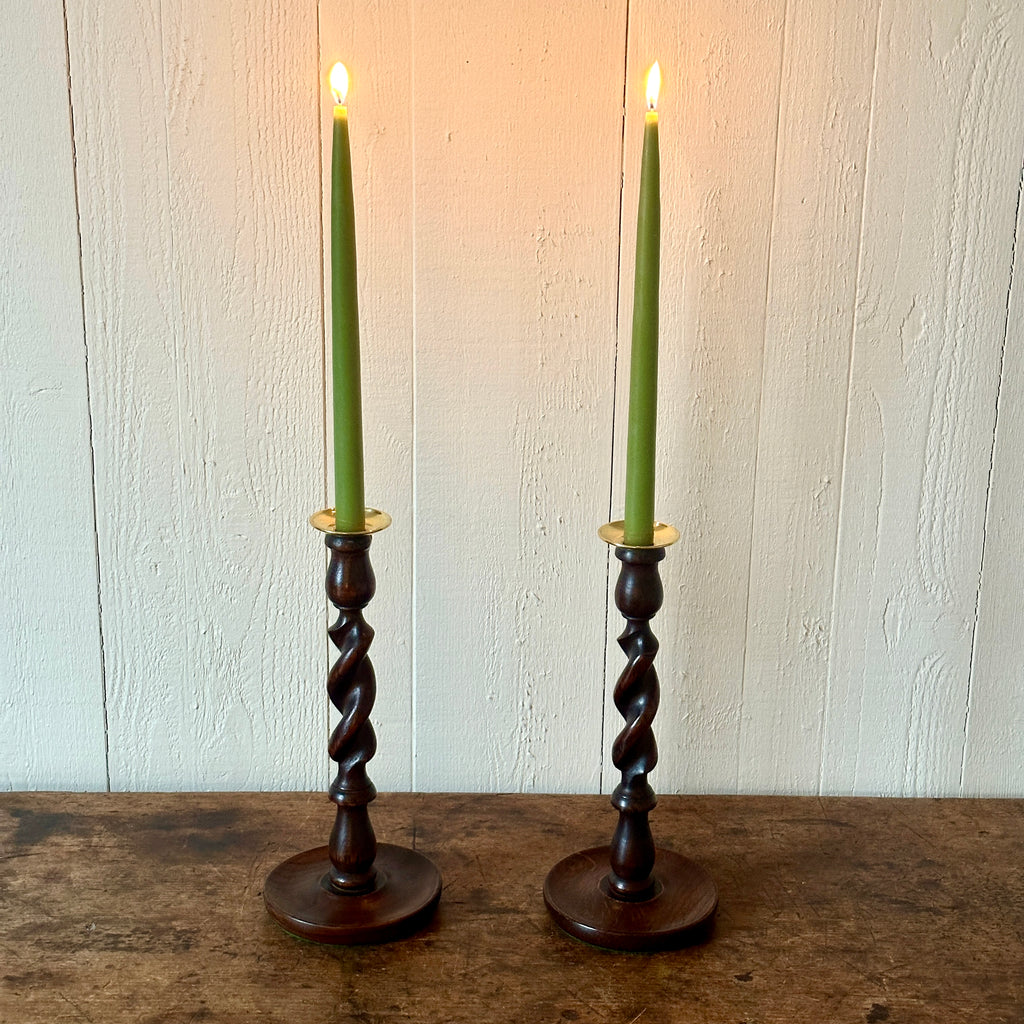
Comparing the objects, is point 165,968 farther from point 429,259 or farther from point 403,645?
point 429,259

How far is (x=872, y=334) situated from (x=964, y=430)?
0.11m

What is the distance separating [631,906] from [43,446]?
57 cm

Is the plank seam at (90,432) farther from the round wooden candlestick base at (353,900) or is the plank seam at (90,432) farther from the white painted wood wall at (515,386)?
the round wooden candlestick base at (353,900)

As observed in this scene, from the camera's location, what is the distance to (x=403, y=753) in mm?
906

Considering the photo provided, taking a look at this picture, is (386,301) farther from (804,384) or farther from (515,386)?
(804,384)

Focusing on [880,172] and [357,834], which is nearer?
[357,834]

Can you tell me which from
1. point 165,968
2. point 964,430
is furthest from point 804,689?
point 165,968

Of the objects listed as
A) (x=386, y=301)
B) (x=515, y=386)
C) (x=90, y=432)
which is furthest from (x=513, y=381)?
(x=90, y=432)

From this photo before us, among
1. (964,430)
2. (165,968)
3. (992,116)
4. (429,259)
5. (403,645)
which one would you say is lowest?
(165,968)

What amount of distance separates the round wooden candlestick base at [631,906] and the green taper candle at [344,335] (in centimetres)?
29

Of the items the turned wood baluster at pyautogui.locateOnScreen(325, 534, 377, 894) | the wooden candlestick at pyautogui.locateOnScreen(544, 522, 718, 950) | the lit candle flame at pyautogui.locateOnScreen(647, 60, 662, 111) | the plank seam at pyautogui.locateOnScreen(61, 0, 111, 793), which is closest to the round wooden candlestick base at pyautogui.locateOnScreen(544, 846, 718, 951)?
the wooden candlestick at pyautogui.locateOnScreen(544, 522, 718, 950)

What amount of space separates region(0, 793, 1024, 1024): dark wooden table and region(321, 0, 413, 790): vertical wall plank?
10 cm

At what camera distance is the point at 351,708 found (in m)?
0.71

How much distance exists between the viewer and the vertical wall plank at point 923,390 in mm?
812
